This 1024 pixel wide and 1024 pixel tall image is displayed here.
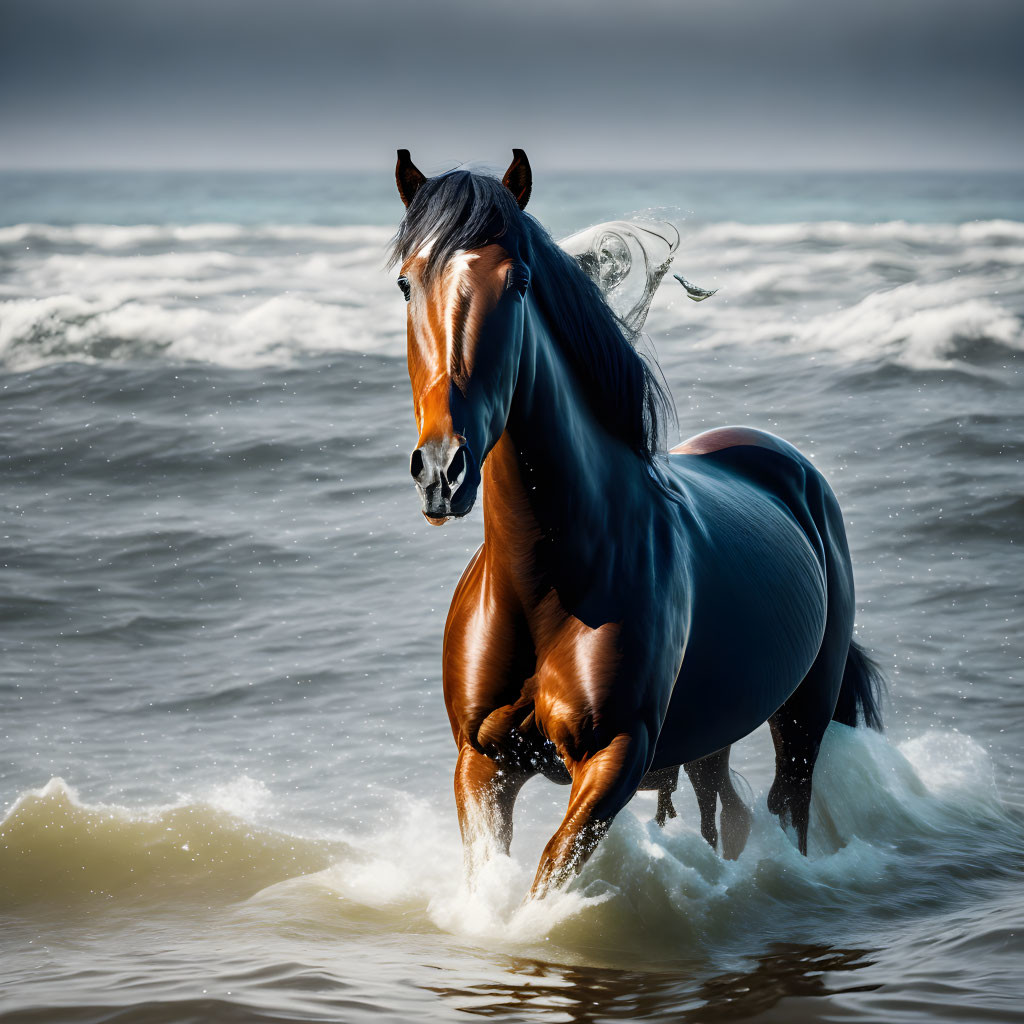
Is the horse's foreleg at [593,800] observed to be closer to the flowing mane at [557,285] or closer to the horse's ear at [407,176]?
the flowing mane at [557,285]

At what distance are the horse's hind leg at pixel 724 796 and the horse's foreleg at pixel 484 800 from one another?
1589 mm

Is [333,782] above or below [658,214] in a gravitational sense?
below

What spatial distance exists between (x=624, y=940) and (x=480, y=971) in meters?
0.45

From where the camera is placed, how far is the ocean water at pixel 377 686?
3.28 metres

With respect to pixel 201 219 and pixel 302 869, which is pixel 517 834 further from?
pixel 201 219

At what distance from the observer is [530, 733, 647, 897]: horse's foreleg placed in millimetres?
2904

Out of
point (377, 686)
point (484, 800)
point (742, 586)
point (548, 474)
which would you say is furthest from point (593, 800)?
point (377, 686)

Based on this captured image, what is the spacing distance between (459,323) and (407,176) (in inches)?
21.0

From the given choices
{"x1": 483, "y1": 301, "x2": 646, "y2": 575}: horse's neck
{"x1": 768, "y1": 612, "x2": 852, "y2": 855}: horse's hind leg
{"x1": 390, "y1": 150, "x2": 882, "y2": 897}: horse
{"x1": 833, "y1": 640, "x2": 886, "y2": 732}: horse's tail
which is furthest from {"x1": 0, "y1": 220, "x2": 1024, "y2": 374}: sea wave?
{"x1": 483, "y1": 301, "x2": 646, "y2": 575}: horse's neck

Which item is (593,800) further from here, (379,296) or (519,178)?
(379,296)

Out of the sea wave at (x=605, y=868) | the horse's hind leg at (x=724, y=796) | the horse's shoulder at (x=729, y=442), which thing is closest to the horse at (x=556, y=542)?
the sea wave at (x=605, y=868)

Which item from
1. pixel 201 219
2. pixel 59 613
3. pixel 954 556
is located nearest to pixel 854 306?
pixel 954 556

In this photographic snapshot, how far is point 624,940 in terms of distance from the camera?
3.44 meters

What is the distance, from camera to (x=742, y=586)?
11.6 feet
